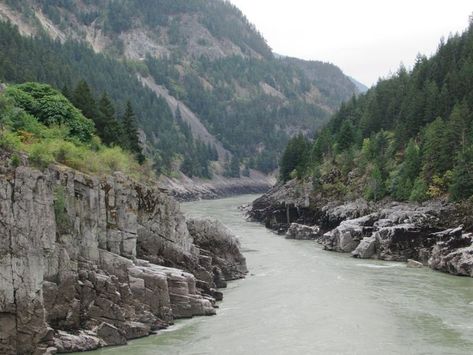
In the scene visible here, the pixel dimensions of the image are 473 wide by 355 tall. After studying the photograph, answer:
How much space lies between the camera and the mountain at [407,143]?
71.8m

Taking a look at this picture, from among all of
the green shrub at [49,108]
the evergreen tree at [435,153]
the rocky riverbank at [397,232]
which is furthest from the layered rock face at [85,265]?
the evergreen tree at [435,153]

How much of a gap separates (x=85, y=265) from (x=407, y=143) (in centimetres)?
6490

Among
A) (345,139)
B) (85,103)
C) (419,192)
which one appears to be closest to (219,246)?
(85,103)

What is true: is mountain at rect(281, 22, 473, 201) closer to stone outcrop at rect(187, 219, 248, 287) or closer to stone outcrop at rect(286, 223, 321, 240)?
stone outcrop at rect(286, 223, 321, 240)

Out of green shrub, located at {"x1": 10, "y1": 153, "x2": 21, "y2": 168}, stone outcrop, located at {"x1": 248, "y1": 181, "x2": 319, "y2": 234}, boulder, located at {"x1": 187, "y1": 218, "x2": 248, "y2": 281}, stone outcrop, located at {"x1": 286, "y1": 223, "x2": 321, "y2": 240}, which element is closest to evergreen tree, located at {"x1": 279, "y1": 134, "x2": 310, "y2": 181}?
stone outcrop, located at {"x1": 248, "y1": 181, "x2": 319, "y2": 234}

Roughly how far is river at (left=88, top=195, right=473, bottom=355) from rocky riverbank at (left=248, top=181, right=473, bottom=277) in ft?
6.72

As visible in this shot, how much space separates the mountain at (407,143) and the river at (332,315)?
17951 millimetres

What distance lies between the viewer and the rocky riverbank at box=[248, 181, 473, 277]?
5522 centimetres

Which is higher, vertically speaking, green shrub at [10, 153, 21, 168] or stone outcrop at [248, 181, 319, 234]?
green shrub at [10, 153, 21, 168]

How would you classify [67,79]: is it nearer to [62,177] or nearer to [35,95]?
[35,95]

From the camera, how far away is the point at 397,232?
61438 millimetres

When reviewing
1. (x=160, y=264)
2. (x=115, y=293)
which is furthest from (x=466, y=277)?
(x=115, y=293)

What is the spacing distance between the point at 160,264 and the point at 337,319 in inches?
459

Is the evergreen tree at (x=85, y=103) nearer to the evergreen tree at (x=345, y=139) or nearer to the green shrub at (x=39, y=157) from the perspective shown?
the green shrub at (x=39, y=157)
